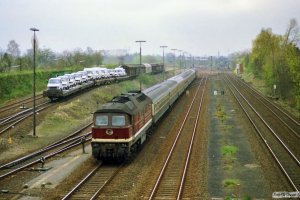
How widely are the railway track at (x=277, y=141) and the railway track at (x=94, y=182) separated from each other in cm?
892

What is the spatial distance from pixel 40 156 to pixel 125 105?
21.8 feet

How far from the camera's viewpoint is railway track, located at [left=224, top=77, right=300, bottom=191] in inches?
859

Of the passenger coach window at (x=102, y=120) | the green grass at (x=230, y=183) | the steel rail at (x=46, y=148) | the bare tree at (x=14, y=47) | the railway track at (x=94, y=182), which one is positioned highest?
the bare tree at (x=14, y=47)

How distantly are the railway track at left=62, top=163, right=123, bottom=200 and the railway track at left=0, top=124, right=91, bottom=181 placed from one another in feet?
11.0

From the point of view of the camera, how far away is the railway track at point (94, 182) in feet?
58.5

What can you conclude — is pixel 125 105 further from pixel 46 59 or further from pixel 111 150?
pixel 46 59

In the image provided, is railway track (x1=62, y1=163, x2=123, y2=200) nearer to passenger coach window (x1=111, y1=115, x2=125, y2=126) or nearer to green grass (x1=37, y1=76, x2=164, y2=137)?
passenger coach window (x1=111, y1=115, x2=125, y2=126)

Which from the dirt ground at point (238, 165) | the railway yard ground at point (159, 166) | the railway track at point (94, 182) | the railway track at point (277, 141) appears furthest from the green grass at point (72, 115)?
the railway track at point (277, 141)

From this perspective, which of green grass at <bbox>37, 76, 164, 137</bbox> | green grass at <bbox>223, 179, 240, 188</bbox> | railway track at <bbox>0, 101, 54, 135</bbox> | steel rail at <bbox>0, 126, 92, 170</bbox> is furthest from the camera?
green grass at <bbox>37, 76, 164, 137</bbox>

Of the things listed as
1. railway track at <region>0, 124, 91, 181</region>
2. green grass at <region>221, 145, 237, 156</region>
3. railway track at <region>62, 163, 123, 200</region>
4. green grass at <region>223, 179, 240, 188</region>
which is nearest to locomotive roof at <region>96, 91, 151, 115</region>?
railway track at <region>62, 163, 123, 200</region>

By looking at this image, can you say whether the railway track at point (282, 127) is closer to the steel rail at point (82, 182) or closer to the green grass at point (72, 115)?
the steel rail at point (82, 182)

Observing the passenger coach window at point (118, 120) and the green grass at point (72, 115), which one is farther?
the green grass at point (72, 115)

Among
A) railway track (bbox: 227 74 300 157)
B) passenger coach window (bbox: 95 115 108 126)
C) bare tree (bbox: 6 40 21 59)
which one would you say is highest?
bare tree (bbox: 6 40 21 59)

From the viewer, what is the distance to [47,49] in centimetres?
11306
